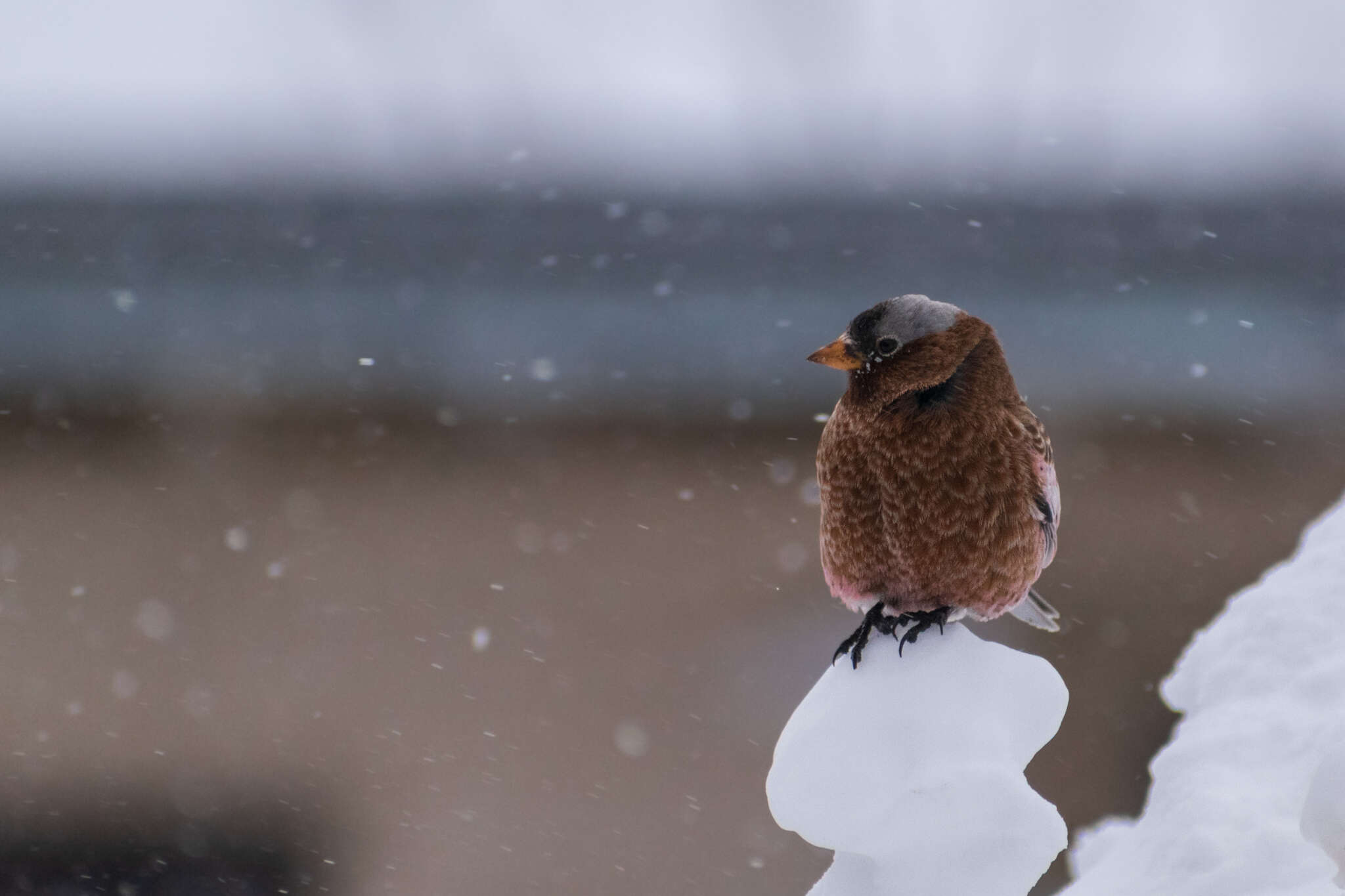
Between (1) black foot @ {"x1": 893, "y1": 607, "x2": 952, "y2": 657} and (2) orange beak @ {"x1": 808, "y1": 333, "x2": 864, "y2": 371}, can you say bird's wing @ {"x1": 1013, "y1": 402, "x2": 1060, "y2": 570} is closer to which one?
(1) black foot @ {"x1": 893, "y1": 607, "x2": 952, "y2": 657}

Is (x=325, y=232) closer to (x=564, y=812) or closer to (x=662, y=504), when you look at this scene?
(x=662, y=504)

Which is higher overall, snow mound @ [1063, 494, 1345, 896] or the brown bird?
the brown bird

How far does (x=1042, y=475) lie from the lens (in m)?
1.34

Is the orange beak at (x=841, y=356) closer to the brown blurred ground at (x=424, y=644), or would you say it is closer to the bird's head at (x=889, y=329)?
the bird's head at (x=889, y=329)

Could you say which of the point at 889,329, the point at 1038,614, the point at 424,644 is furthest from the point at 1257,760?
the point at 424,644

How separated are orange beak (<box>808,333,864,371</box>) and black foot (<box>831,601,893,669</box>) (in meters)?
0.40

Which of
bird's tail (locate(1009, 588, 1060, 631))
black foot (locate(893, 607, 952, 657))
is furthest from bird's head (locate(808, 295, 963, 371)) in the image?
bird's tail (locate(1009, 588, 1060, 631))

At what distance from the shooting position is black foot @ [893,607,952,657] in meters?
1.42

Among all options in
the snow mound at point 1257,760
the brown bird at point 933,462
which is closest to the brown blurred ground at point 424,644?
the snow mound at point 1257,760

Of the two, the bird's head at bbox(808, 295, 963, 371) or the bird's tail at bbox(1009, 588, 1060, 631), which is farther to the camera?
the bird's tail at bbox(1009, 588, 1060, 631)

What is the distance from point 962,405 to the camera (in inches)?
50.2

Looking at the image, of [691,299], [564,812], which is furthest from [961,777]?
[564,812]

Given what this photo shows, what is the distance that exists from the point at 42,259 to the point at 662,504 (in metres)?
2.49

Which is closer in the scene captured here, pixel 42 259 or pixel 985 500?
pixel 985 500
